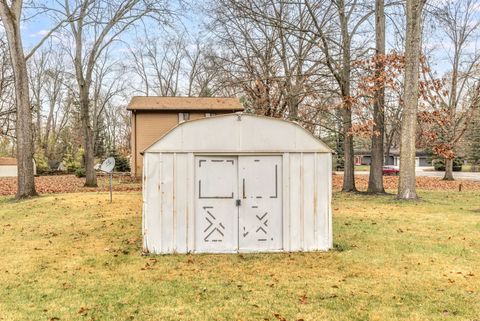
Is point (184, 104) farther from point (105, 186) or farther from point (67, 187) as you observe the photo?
point (67, 187)

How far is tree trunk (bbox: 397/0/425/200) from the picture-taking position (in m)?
14.7

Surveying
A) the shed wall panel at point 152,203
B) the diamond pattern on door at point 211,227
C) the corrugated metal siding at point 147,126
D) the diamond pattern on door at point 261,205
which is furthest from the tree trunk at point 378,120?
the corrugated metal siding at point 147,126

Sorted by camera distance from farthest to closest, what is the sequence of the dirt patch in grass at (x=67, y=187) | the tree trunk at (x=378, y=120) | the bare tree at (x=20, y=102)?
1. the dirt patch in grass at (x=67, y=187)
2. the tree trunk at (x=378, y=120)
3. the bare tree at (x=20, y=102)

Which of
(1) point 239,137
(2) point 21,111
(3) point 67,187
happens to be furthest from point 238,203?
(3) point 67,187

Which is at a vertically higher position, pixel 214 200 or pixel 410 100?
pixel 410 100

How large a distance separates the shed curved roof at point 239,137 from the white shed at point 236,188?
2 cm

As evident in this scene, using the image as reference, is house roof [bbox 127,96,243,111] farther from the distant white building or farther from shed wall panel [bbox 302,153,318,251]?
shed wall panel [bbox 302,153,318,251]

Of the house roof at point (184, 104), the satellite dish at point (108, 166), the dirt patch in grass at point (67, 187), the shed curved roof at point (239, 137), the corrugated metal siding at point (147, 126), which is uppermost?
the house roof at point (184, 104)

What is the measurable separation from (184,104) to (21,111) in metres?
15.7

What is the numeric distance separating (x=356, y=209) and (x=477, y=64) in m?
20.2

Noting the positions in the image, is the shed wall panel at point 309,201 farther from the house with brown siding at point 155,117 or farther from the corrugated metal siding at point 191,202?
the house with brown siding at point 155,117

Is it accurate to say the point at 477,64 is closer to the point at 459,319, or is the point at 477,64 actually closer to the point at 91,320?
the point at 459,319

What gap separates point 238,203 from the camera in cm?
782

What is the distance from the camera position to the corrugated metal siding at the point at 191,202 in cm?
764
